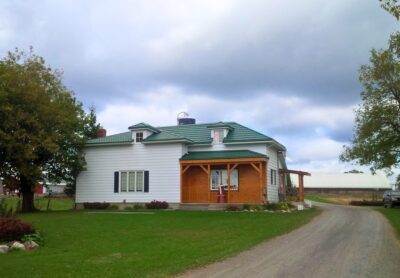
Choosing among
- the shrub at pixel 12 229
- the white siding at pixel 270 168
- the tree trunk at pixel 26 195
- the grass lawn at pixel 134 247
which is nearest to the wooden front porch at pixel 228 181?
the white siding at pixel 270 168

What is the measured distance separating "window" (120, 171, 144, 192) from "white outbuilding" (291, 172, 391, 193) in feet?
171

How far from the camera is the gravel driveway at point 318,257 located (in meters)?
10.2

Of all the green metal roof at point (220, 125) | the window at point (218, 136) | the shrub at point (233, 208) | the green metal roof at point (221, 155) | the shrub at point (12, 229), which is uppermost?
the green metal roof at point (220, 125)

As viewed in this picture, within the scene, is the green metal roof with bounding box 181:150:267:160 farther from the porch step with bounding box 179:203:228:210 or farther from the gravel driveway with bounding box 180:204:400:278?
the gravel driveway with bounding box 180:204:400:278

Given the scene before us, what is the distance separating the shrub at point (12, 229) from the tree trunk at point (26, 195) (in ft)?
60.6

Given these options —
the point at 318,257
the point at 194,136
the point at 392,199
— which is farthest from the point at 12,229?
the point at 392,199

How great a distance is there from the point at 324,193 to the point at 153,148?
190ft

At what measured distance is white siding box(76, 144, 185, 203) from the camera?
111 ft

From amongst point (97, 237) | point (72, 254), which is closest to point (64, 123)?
point (97, 237)

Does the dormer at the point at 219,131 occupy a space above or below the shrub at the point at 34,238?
above

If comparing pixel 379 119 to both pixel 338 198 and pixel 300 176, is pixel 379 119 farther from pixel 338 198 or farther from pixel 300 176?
pixel 338 198

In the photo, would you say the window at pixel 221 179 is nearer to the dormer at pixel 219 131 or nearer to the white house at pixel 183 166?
the white house at pixel 183 166

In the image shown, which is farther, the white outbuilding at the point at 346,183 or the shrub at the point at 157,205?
the white outbuilding at the point at 346,183

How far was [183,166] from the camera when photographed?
33.5m
